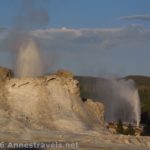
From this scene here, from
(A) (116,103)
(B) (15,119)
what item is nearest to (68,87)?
(B) (15,119)

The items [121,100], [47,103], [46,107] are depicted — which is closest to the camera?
[46,107]

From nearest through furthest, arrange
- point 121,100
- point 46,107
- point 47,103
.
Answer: point 46,107
point 47,103
point 121,100

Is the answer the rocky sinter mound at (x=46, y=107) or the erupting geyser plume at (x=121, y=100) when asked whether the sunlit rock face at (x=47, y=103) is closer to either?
the rocky sinter mound at (x=46, y=107)

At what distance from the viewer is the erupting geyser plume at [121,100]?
70.6 m

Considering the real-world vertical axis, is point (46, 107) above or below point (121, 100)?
below

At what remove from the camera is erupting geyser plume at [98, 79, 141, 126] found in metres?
70.6

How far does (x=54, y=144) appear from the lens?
20922 millimetres

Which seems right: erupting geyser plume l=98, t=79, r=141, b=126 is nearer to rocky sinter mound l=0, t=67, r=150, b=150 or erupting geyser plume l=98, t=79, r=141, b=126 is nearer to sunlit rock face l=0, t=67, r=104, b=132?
rocky sinter mound l=0, t=67, r=150, b=150

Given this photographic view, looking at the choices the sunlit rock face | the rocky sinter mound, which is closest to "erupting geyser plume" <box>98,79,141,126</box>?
the rocky sinter mound

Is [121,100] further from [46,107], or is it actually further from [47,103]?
[46,107]

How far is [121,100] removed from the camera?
76812mm

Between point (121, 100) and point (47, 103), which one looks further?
point (121, 100)

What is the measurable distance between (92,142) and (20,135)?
2978 millimetres

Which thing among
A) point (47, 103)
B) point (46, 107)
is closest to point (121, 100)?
point (47, 103)
